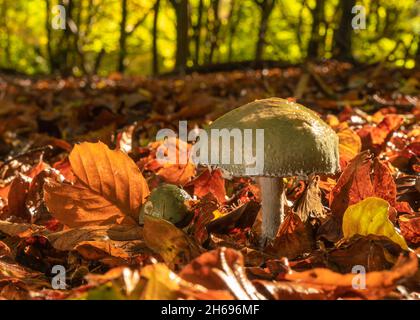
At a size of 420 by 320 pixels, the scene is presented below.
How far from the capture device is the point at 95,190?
201 cm

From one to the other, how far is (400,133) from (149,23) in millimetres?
31786

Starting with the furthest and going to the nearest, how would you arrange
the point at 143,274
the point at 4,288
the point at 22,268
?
the point at 22,268 < the point at 4,288 < the point at 143,274

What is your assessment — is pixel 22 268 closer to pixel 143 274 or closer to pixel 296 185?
pixel 143 274

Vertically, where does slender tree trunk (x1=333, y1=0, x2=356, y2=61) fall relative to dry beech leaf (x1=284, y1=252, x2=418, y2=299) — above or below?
above

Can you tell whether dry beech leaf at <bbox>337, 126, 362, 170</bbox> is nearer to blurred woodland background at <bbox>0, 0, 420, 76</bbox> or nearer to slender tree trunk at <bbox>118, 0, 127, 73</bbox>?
slender tree trunk at <bbox>118, 0, 127, 73</bbox>

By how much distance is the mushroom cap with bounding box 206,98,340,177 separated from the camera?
5.38 feet

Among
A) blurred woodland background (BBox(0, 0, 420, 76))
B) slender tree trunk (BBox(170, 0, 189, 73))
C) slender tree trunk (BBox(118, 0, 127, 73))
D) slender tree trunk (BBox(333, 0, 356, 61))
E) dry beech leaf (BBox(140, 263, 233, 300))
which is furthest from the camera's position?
blurred woodland background (BBox(0, 0, 420, 76))

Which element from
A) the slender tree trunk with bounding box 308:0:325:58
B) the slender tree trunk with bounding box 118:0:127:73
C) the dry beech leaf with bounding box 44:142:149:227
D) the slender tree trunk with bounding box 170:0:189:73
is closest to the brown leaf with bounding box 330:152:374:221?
the dry beech leaf with bounding box 44:142:149:227

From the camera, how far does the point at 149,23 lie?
3359 centimetres

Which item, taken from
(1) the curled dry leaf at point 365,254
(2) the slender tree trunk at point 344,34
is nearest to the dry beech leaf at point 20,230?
(1) the curled dry leaf at point 365,254

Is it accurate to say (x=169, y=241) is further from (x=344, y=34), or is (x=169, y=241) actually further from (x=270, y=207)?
(x=344, y=34)

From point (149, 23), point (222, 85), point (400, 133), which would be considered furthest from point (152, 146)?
point (149, 23)

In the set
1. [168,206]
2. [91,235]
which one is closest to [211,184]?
[168,206]

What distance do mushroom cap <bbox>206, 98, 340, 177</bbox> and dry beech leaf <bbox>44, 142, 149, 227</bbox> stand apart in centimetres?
43
